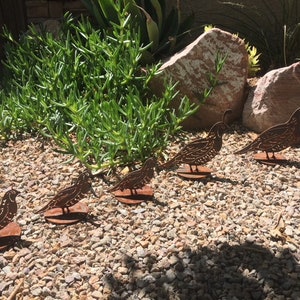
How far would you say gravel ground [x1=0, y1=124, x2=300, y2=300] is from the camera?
2879 millimetres

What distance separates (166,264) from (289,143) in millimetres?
1513

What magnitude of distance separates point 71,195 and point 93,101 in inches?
46.8

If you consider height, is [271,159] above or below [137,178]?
below

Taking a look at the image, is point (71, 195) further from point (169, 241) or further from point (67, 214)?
point (169, 241)

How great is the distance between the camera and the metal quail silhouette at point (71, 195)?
3.29 meters

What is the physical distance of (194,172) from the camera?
12.9 ft

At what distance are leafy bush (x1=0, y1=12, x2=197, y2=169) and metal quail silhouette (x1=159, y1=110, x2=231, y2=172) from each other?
0.33 m

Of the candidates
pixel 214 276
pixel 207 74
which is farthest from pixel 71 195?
pixel 207 74

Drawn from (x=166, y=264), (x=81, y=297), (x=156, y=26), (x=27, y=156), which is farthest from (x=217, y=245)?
(x=156, y=26)

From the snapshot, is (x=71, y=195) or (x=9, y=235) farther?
(x=71, y=195)

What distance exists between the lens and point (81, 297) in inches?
111

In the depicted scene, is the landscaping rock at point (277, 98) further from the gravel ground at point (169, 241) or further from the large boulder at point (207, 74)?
the gravel ground at point (169, 241)

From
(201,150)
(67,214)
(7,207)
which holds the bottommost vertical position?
(67,214)

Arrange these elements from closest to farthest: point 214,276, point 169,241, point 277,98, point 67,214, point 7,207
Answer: point 214,276 → point 7,207 → point 169,241 → point 67,214 → point 277,98
